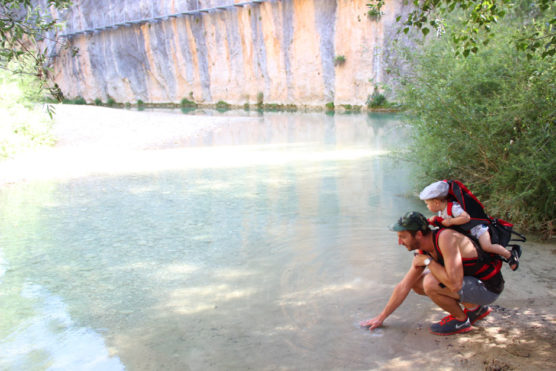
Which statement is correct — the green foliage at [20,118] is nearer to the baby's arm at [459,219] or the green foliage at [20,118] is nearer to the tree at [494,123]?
the tree at [494,123]

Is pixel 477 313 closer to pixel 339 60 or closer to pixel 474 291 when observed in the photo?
pixel 474 291

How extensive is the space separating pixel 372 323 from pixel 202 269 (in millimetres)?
2204

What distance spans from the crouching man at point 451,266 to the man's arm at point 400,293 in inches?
0.5

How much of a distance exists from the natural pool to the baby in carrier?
98 cm

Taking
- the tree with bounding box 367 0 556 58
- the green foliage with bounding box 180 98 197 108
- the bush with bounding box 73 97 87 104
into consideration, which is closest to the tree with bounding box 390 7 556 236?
the tree with bounding box 367 0 556 58

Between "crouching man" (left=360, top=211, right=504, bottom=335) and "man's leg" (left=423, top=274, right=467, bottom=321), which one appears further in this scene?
"man's leg" (left=423, top=274, right=467, bottom=321)

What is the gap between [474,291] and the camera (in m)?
3.29

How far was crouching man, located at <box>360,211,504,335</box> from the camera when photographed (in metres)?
3.17

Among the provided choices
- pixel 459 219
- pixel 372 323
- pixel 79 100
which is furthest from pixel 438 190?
pixel 79 100

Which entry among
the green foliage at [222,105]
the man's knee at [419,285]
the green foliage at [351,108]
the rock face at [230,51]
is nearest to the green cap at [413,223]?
the man's knee at [419,285]

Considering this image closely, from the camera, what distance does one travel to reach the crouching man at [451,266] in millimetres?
3168

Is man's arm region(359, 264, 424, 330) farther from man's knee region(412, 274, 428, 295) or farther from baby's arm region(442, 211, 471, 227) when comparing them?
baby's arm region(442, 211, 471, 227)

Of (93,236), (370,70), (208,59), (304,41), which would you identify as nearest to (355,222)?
(93,236)

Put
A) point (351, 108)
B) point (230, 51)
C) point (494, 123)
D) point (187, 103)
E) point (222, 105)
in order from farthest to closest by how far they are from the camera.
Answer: point (187, 103) → point (222, 105) → point (230, 51) → point (351, 108) → point (494, 123)
